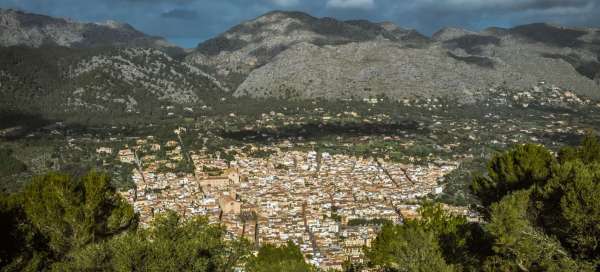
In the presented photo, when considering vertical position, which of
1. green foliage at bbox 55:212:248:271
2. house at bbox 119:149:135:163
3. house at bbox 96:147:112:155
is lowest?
house at bbox 119:149:135:163

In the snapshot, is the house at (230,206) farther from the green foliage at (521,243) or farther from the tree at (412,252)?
the green foliage at (521,243)

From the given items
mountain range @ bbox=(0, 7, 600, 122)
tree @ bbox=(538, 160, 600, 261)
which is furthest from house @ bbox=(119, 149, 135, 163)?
tree @ bbox=(538, 160, 600, 261)

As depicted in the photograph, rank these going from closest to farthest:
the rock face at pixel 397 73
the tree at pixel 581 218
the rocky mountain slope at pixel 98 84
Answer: the tree at pixel 581 218 < the rocky mountain slope at pixel 98 84 < the rock face at pixel 397 73

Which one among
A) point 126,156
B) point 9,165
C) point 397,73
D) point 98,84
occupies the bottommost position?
point 126,156

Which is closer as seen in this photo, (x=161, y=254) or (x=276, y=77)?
(x=161, y=254)

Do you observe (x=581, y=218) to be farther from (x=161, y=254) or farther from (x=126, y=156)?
(x=126, y=156)

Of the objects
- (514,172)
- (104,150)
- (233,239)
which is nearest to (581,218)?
(233,239)

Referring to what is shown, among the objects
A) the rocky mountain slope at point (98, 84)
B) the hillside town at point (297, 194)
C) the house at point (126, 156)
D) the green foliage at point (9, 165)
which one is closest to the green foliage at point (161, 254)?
the hillside town at point (297, 194)

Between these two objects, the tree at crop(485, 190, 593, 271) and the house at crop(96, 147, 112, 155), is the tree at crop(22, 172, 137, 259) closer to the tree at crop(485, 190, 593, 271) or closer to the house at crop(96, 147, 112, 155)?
the tree at crop(485, 190, 593, 271)

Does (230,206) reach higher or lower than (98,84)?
lower

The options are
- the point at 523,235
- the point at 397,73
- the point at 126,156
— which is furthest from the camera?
the point at 397,73
